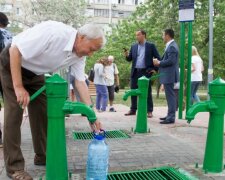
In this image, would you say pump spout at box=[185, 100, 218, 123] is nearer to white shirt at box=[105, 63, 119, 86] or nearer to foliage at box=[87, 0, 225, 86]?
white shirt at box=[105, 63, 119, 86]

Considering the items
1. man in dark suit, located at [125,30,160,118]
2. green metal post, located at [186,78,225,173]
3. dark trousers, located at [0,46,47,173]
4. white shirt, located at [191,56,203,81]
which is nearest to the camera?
dark trousers, located at [0,46,47,173]

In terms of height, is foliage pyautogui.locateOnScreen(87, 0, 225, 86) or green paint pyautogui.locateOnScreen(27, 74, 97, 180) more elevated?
foliage pyautogui.locateOnScreen(87, 0, 225, 86)

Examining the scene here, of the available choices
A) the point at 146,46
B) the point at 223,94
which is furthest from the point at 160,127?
the point at 223,94

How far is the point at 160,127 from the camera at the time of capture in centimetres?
712

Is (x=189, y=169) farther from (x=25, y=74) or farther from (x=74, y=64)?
(x=25, y=74)

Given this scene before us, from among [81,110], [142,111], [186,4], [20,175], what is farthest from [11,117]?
[186,4]

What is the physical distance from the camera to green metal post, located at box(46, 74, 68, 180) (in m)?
3.43

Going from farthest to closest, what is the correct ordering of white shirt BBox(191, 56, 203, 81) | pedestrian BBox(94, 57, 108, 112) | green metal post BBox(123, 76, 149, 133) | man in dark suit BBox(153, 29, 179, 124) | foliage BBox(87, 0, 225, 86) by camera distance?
foliage BBox(87, 0, 225, 86) < pedestrian BBox(94, 57, 108, 112) < white shirt BBox(191, 56, 203, 81) < man in dark suit BBox(153, 29, 179, 124) < green metal post BBox(123, 76, 149, 133)

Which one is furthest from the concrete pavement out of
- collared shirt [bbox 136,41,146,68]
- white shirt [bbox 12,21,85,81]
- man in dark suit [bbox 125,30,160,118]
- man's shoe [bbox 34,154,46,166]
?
collared shirt [bbox 136,41,146,68]

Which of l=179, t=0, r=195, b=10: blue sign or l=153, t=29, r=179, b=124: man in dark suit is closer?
l=179, t=0, r=195, b=10: blue sign

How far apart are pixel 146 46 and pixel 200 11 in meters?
14.0

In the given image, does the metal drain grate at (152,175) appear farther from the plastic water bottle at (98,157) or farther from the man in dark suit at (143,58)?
the man in dark suit at (143,58)

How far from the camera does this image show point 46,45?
340cm

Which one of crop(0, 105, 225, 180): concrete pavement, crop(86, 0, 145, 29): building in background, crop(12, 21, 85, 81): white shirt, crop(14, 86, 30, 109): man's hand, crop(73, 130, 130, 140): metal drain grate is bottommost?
Result: crop(73, 130, 130, 140): metal drain grate
